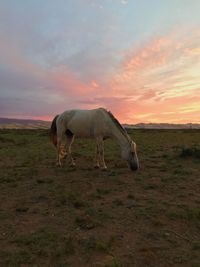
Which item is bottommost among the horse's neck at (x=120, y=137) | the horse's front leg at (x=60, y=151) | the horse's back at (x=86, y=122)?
the horse's front leg at (x=60, y=151)

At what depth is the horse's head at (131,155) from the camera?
39.5 ft

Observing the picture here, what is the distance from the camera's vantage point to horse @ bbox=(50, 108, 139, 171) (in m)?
12.3

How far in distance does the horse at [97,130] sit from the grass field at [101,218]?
876 millimetres

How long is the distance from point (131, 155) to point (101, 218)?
5.33 metres

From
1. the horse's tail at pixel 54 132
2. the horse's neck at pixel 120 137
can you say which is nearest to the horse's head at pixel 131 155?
the horse's neck at pixel 120 137

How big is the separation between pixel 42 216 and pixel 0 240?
4.40 feet

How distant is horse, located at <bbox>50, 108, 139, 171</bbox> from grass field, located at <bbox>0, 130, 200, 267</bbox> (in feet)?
2.88

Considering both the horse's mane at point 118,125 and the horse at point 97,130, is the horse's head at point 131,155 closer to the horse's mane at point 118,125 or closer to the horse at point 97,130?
the horse at point 97,130

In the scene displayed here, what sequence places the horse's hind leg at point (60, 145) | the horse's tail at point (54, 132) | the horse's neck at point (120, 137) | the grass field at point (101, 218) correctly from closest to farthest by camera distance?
the grass field at point (101, 218)
the horse's neck at point (120, 137)
the horse's hind leg at point (60, 145)
the horse's tail at point (54, 132)

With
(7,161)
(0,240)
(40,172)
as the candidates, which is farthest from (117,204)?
(7,161)

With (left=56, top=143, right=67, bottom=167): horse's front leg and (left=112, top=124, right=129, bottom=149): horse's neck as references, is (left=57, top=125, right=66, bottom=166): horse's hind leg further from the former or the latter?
(left=112, top=124, right=129, bottom=149): horse's neck

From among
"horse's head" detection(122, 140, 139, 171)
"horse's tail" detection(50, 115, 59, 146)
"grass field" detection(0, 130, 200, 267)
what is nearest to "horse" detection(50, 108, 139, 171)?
"horse's head" detection(122, 140, 139, 171)

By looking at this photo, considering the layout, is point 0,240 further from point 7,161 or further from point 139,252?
point 7,161

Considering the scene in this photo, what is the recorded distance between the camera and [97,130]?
42.4 ft
